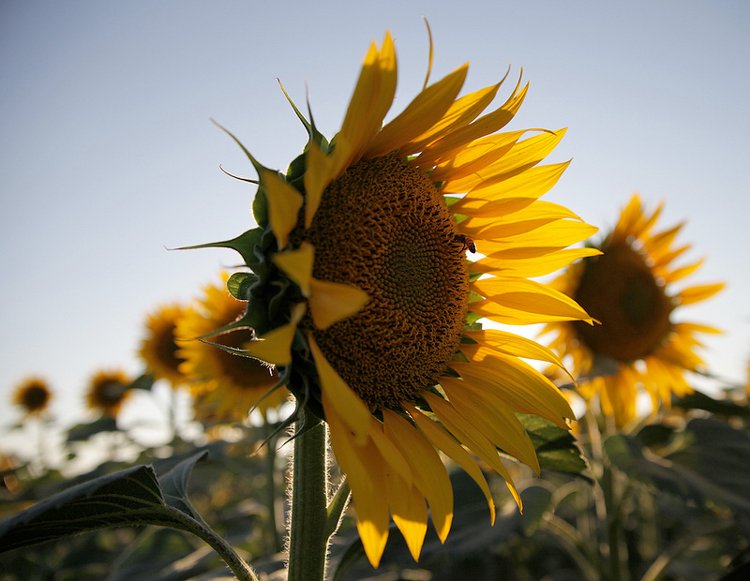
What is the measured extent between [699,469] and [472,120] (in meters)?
2.04

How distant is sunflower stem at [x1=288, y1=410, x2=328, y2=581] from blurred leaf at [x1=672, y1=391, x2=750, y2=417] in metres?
2.50

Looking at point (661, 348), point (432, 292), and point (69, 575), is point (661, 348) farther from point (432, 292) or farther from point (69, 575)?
point (69, 575)

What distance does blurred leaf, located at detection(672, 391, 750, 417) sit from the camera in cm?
304

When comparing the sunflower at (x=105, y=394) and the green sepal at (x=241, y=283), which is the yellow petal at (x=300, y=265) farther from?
the sunflower at (x=105, y=394)

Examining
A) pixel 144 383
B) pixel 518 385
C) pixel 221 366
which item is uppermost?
pixel 518 385

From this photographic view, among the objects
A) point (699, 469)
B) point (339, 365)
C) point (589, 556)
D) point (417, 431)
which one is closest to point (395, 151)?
point (339, 365)

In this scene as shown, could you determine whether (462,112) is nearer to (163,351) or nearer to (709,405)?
(709,405)

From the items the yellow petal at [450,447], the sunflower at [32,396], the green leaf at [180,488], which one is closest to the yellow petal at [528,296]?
the yellow petal at [450,447]

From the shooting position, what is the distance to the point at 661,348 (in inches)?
148

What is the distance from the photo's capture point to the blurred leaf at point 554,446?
61.9 inches

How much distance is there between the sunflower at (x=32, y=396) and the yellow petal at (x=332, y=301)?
365 inches

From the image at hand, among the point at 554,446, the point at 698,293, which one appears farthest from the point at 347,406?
the point at 698,293

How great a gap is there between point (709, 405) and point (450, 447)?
246 cm

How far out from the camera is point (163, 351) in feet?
16.5
